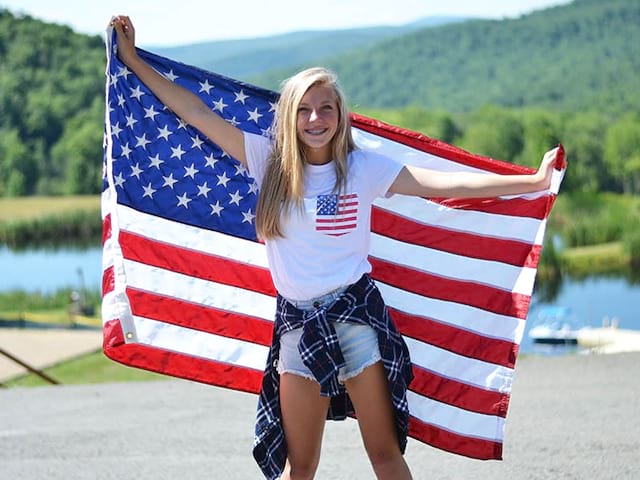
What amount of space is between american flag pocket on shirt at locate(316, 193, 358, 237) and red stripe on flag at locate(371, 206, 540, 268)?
1.05m

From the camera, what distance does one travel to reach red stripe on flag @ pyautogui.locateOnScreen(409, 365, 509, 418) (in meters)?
4.53

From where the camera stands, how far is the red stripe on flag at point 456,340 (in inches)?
180

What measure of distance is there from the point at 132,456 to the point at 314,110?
3133 millimetres

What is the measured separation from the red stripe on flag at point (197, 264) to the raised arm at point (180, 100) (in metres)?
0.69

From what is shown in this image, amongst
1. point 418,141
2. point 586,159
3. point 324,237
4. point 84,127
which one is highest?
point 418,141

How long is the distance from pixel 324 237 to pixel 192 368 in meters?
1.32

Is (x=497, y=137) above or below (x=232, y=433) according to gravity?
below

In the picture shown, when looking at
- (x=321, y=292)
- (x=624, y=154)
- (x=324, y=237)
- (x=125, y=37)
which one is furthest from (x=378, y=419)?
(x=624, y=154)

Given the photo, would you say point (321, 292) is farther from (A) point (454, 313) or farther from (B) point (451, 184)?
(A) point (454, 313)

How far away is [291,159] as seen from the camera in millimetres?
3666

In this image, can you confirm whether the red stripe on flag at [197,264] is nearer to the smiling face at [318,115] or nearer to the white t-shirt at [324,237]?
the white t-shirt at [324,237]

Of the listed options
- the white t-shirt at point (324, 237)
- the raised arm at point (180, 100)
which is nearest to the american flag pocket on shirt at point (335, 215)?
the white t-shirt at point (324, 237)

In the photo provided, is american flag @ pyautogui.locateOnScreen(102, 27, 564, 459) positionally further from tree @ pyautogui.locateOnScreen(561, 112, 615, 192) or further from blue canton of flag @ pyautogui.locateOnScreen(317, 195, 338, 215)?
tree @ pyautogui.locateOnScreen(561, 112, 615, 192)

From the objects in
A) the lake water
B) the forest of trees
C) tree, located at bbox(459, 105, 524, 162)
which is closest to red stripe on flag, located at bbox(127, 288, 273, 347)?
the lake water
